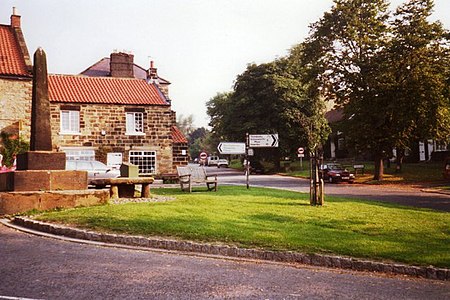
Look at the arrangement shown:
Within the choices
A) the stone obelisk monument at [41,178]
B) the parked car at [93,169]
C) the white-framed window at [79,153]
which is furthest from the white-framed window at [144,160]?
the stone obelisk monument at [41,178]

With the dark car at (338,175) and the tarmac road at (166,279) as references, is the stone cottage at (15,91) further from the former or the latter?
the tarmac road at (166,279)

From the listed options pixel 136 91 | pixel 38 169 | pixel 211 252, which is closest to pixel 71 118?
pixel 136 91

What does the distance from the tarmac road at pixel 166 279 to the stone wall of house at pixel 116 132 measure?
82.2ft

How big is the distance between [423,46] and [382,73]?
12.4 feet

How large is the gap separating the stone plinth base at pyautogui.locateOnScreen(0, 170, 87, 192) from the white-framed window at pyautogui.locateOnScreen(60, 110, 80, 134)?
19919 mm

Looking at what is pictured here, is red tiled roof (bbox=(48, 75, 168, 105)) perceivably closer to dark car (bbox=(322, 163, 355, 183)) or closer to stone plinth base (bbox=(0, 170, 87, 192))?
dark car (bbox=(322, 163, 355, 183))

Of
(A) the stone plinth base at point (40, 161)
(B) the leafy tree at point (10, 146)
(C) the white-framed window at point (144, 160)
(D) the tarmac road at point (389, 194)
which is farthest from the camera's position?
(C) the white-framed window at point (144, 160)

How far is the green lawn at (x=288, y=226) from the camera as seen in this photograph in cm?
827

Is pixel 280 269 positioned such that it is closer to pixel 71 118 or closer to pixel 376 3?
pixel 71 118

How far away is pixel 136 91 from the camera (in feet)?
114

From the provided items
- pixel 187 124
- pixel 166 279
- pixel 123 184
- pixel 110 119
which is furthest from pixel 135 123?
pixel 187 124

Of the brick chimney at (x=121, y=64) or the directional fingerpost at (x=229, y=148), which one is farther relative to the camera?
the brick chimney at (x=121, y=64)

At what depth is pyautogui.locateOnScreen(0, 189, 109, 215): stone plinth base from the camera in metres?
11.2

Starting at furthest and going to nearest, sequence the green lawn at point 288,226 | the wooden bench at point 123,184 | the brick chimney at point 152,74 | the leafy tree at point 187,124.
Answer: the leafy tree at point 187,124
the brick chimney at point 152,74
the wooden bench at point 123,184
the green lawn at point 288,226
